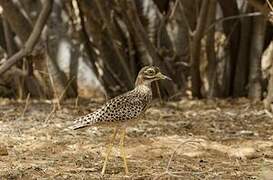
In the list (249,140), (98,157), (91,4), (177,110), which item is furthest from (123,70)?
(98,157)

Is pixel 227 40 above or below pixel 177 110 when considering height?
above

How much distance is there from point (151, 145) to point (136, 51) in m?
3.53

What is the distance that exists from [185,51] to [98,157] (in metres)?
4.18

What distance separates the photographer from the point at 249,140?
5066 millimetres

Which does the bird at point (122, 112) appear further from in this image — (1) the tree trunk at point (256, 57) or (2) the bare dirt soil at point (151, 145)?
(1) the tree trunk at point (256, 57)

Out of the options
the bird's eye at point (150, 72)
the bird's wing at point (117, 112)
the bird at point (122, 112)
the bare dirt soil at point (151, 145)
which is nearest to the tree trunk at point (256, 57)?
the bare dirt soil at point (151, 145)

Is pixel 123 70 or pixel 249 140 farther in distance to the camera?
pixel 123 70

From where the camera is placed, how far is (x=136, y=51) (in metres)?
8.21

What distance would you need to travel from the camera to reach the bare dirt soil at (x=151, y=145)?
12.9 feet

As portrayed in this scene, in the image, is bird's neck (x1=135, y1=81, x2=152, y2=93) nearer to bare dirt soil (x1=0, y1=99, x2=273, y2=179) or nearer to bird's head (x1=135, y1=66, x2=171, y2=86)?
bird's head (x1=135, y1=66, x2=171, y2=86)

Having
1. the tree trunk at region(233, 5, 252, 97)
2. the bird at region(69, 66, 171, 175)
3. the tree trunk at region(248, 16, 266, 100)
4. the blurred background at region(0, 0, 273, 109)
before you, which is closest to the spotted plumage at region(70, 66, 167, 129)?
the bird at region(69, 66, 171, 175)

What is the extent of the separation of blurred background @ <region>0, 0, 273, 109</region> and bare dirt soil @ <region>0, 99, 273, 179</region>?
1.25 meters

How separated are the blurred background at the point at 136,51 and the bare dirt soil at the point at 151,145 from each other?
49.1 inches

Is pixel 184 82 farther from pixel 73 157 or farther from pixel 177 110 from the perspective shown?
pixel 73 157
